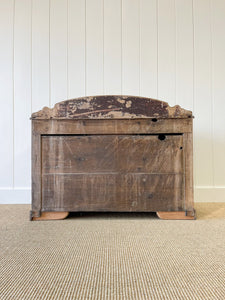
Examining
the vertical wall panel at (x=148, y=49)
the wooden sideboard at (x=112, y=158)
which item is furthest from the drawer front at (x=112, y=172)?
the vertical wall panel at (x=148, y=49)

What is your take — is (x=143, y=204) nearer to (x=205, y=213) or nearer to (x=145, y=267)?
(x=205, y=213)

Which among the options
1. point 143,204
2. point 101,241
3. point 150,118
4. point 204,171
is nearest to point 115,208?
point 143,204

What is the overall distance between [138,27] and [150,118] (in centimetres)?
95

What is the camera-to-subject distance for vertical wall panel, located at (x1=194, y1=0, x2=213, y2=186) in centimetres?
166

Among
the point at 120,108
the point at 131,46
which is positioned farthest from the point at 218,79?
the point at 120,108

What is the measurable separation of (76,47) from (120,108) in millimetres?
846

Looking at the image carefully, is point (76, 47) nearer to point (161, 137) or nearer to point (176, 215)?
point (161, 137)

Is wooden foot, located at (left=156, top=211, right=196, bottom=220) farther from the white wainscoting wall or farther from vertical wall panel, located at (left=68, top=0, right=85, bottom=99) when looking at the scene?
vertical wall panel, located at (left=68, top=0, right=85, bottom=99)

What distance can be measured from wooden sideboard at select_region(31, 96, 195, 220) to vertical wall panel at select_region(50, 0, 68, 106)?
1.96 ft

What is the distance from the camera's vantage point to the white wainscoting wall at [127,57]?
168 cm

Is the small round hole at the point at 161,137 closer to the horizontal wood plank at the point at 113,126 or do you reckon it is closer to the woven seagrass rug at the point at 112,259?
the horizontal wood plank at the point at 113,126

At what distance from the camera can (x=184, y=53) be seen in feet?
5.52

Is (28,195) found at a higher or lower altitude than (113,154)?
lower

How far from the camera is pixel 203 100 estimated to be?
5.50 ft
